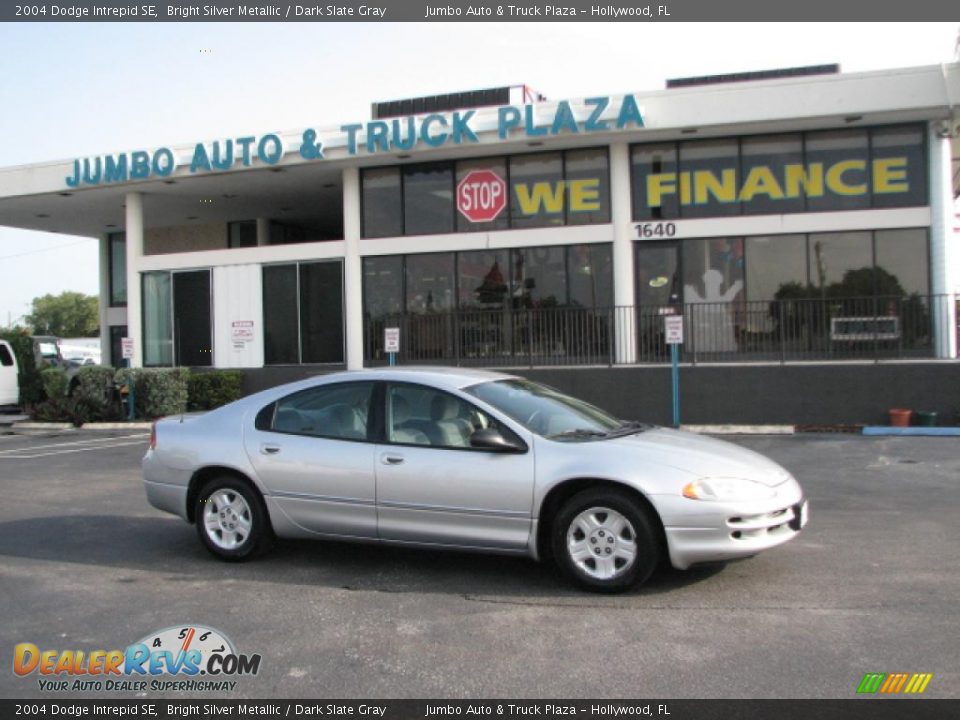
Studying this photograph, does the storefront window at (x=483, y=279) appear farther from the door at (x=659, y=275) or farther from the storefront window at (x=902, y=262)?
the storefront window at (x=902, y=262)

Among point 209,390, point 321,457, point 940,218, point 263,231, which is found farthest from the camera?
point 263,231

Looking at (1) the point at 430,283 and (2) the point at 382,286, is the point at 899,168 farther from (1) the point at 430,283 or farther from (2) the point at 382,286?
(2) the point at 382,286

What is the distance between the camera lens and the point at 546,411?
6.51m

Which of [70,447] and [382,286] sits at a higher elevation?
[382,286]

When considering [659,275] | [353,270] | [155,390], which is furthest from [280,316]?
[659,275]

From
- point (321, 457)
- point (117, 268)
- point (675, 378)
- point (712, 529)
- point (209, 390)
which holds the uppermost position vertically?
point (117, 268)

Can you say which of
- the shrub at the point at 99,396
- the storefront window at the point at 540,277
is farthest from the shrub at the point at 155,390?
the storefront window at the point at 540,277

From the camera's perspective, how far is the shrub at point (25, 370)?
22578 mm

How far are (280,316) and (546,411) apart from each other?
15.5m

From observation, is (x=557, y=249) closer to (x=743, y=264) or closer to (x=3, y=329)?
(x=743, y=264)

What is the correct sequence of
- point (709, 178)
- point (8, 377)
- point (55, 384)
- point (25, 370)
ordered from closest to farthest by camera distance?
point (709, 178) < point (55, 384) < point (8, 377) < point (25, 370)

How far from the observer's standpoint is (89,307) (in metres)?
104

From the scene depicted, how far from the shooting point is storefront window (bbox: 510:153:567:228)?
62.3 feet

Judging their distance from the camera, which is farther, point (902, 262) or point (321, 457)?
point (902, 262)
